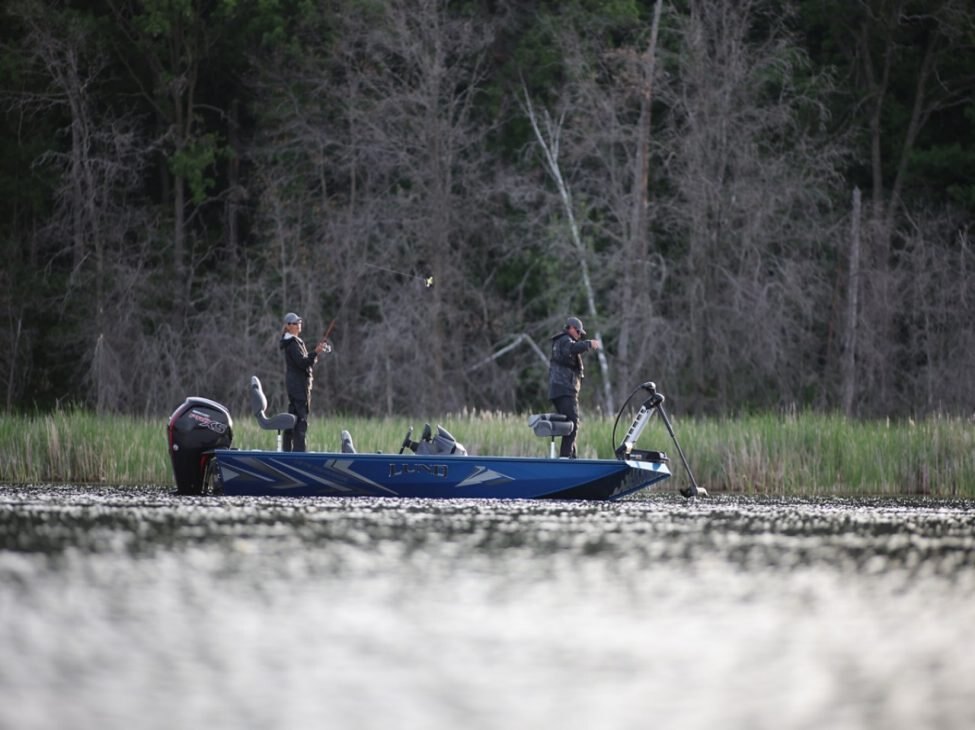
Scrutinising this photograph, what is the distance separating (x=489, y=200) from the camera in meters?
39.2

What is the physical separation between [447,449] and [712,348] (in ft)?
56.2

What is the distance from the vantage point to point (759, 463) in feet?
67.8

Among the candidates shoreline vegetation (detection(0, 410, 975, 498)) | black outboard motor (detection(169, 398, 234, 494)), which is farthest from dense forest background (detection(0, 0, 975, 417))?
black outboard motor (detection(169, 398, 234, 494))

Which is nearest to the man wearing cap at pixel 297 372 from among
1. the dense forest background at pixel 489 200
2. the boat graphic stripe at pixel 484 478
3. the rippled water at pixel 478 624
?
the boat graphic stripe at pixel 484 478

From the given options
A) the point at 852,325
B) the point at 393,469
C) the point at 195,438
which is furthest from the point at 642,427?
the point at 852,325

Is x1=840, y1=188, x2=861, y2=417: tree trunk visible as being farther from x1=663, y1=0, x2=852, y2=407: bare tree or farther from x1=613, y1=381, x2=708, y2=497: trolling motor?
x1=613, y1=381, x2=708, y2=497: trolling motor

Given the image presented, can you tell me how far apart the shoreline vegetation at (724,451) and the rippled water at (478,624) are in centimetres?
556

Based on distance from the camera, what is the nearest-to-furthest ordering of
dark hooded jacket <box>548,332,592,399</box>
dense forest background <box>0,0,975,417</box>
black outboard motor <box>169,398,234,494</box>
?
black outboard motor <box>169,398,234,494</box> → dark hooded jacket <box>548,332,592,399</box> → dense forest background <box>0,0,975,417</box>

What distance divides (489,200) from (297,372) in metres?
21.3

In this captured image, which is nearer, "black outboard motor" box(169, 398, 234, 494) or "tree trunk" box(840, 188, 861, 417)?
"black outboard motor" box(169, 398, 234, 494)

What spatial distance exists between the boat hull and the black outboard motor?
165 millimetres

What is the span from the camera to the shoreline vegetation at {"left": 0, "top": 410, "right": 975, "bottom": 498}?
66.3 ft

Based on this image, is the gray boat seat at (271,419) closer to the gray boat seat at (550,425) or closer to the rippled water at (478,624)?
the gray boat seat at (550,425)

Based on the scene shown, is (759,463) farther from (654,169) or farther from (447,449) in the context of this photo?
(654,169)
